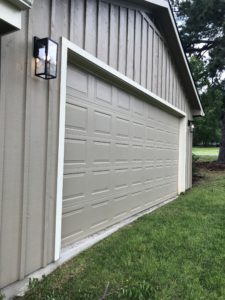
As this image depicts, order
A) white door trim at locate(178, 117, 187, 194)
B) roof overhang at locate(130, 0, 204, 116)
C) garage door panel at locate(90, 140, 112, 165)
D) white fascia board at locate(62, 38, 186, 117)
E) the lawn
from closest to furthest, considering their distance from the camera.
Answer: white fascia board at locate(62, 38, 186, 117)
garage door panel at locate(90, 140, 112, 165)
roof overhang at locate(130, 0, 204, 116)
white door trim at locate(178, 117, 187, 194)
the lawn

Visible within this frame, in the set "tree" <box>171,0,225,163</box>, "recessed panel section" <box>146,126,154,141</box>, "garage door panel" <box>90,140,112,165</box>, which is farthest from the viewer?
"tree" <box>171,0,225,163</box>

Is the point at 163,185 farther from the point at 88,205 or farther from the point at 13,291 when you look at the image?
the point at 13,291

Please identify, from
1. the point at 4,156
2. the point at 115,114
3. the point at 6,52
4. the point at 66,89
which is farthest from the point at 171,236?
the point at 6,52

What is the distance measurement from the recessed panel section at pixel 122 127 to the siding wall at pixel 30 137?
1.34m

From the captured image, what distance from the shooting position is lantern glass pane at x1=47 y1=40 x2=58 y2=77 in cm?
328

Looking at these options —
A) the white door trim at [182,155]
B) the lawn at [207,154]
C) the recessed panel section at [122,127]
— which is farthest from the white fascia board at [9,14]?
the lawn at [207,154]

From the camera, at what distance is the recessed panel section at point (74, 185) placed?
406 centimetres

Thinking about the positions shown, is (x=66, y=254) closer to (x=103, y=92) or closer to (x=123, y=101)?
(x=103, y=92)

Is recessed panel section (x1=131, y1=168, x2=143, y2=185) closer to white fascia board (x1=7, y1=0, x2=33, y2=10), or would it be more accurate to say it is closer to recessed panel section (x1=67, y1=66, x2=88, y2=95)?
recessed panel section (x1=67, y1=66, x2=88, y2=95)

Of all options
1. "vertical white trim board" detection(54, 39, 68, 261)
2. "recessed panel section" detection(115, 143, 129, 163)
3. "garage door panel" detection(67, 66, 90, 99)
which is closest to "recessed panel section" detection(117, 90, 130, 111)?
"recessed panel section" detection(115, 143, 129, 163)

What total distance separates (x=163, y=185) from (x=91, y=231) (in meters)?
3.62

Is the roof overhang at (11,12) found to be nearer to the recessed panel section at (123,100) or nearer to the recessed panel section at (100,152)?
the recessed panel section at (100,152)

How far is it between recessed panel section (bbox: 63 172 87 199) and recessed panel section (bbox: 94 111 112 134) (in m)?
0.72

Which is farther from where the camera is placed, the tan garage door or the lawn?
the lawn
